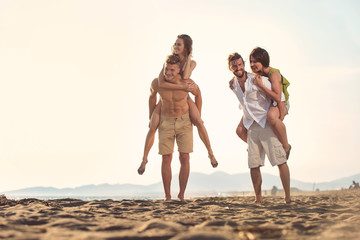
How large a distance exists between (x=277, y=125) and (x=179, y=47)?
1.94 metres

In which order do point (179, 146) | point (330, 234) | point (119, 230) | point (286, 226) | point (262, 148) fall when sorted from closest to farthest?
point (330, 234) < point (119, 230) < point (286, 226) < point (262, 148) < point (179, 146)

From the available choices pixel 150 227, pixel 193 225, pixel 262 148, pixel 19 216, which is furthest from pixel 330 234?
pixel 262 148

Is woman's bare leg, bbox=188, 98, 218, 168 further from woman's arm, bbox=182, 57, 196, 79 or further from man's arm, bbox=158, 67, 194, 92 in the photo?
woman's arm, bbox=182, 57, 196, 79

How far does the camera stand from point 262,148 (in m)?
5.47

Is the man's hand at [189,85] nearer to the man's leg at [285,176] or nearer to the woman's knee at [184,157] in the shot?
the woman's knee at [184,157]

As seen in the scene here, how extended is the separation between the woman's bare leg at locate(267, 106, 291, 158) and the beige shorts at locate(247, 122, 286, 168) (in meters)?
0.07

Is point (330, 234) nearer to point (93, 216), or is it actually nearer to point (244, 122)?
point (93, 216)

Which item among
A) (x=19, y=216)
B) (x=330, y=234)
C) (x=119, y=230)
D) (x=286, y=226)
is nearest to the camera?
(x=330, y=234)

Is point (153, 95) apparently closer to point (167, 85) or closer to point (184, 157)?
point (167, 85)

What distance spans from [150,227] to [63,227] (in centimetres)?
64

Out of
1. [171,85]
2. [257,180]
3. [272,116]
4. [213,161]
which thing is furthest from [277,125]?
[171,85]

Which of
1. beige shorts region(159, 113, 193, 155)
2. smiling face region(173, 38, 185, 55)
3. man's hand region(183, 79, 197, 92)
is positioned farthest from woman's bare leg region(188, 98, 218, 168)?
smiling face region(173, 38, 185, 55)

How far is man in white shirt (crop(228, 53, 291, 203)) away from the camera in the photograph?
206 inches

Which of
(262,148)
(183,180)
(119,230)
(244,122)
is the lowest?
(119,230)
